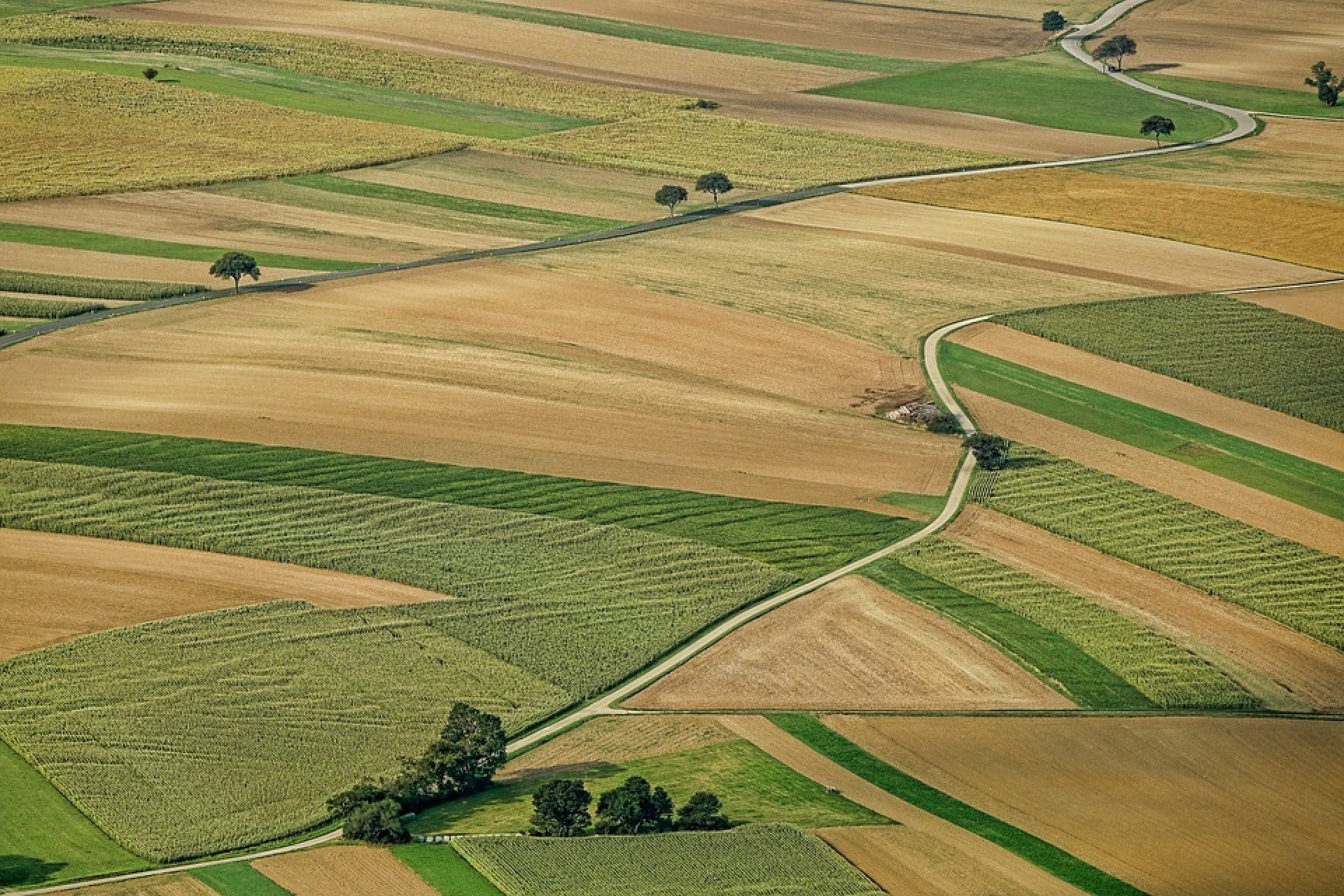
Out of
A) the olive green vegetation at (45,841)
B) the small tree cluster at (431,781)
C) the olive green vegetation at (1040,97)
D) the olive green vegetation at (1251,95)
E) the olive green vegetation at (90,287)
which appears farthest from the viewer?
the olive green vegetation at (1251,95)

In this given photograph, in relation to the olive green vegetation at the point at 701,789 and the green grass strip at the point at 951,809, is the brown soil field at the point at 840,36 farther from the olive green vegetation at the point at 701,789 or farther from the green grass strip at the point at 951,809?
the olive green vegetation at the point at 701,789

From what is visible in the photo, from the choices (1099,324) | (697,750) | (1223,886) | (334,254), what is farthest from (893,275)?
(1223,886)

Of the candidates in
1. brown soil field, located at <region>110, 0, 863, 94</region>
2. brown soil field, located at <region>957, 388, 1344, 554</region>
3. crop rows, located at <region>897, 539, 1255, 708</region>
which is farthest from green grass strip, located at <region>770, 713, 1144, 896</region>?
brown soil field, located at <region>110, 0, 863, 94</region>

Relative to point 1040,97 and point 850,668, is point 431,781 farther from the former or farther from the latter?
point 1040,97

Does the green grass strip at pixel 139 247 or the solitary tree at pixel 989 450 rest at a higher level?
the green grass strip at pixel 139 247

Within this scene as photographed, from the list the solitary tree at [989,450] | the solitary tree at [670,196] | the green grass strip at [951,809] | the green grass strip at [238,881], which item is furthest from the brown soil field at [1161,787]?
the solitary tree at [670,196]

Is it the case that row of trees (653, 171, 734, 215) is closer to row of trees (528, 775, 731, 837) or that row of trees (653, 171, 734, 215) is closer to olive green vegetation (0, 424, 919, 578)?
olive green vegetation (0, 424, 919, 578)
